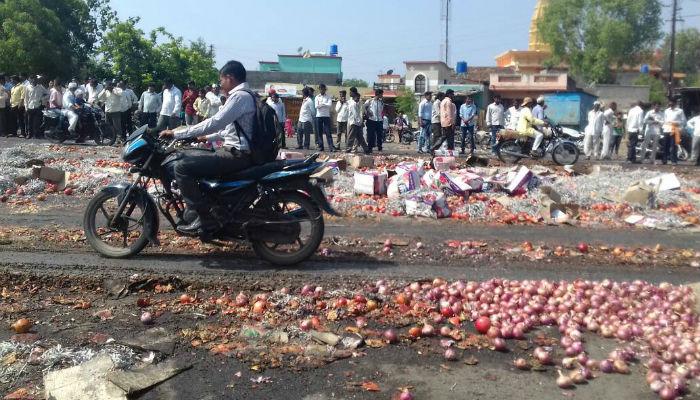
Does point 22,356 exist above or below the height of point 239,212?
below

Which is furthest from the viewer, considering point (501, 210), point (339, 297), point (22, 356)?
point (501, 210)

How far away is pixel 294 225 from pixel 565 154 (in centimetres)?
1250

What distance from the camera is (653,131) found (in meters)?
18.7

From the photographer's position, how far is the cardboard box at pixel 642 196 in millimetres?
10234

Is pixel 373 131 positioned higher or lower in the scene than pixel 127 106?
lower

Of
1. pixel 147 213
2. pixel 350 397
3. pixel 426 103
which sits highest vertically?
pixel 426 103

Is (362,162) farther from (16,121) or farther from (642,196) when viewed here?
(16,121)

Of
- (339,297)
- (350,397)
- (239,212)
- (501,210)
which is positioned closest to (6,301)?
(239,212)

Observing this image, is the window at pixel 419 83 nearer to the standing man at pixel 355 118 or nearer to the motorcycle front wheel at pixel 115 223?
the standing man at pixel 355 118

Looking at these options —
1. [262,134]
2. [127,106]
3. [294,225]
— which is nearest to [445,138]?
[127,106]

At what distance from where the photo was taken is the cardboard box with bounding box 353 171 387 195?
10672mm

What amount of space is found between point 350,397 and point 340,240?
392 cm

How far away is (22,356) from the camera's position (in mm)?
4129

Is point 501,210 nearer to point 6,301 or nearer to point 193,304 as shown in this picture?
point 193,304
